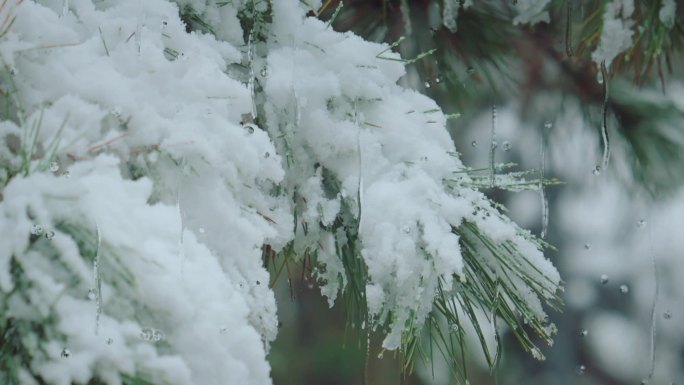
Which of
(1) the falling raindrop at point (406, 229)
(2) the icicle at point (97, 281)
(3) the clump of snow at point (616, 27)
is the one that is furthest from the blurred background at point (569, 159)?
(2) the icicle at point (97, 281)

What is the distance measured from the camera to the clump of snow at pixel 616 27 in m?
0.80

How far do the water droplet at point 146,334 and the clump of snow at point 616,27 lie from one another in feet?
2.04

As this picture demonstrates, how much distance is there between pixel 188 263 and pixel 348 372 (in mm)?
2109

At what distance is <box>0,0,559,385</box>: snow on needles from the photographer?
1.28ft

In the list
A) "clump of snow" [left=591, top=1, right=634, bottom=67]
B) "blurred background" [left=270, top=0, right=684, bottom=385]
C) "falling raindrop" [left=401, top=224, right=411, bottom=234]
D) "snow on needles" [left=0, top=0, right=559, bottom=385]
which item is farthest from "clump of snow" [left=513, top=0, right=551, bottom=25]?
"falling raindrop" [left=401, top=224, right=411, bottom=234]

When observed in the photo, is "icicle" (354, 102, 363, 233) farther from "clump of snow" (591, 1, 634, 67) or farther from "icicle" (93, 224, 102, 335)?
"clump of snow" (591, 1, 634, 67)

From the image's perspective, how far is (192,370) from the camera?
40cm

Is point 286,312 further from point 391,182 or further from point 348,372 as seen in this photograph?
point 391,182

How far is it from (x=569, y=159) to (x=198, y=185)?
125cm

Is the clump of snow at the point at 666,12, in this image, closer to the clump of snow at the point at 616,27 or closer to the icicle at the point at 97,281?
the clump of snow at the point at 616,27

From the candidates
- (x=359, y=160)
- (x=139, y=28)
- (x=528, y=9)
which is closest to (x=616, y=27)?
(x=528, y=9)

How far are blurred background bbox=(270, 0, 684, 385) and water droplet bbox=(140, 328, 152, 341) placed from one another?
0.31m

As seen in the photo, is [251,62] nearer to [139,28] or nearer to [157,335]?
[139,28]

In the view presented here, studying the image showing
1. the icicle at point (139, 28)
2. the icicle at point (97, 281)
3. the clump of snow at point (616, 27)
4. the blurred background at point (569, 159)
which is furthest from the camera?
the blurred background at point (569, 159)
